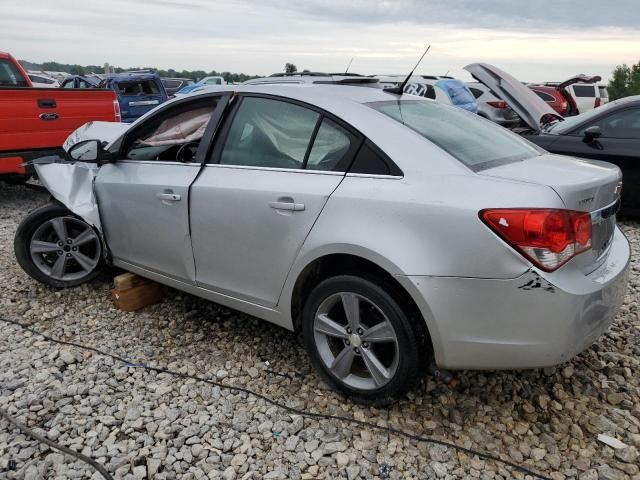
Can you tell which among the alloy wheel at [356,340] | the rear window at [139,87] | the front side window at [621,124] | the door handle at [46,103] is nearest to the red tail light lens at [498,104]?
the front side window at [621,124]

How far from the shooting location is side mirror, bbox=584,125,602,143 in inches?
229

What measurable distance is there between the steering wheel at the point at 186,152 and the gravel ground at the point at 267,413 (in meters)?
1.16

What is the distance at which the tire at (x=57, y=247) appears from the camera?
4082 millimetres

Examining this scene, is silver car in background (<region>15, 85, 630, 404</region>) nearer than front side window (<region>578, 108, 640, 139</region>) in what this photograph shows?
Yes


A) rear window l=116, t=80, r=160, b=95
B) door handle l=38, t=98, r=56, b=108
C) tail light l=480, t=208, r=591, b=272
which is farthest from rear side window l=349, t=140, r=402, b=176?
rear window l=116, t=80, r=160, b=95

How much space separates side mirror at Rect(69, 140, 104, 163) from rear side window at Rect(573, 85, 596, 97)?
19.2 meters

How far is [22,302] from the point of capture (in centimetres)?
407

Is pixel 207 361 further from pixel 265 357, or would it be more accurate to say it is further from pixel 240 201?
pixel 240 201

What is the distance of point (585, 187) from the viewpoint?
2.28 m

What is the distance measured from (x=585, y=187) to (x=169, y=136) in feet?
8.85

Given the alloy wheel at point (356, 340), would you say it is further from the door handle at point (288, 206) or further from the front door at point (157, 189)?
the front door at point (157, 189)

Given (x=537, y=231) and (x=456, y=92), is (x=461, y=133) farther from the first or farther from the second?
(x=456, y=92)

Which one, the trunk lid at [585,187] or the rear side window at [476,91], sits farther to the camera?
the rear side window at [476,91]

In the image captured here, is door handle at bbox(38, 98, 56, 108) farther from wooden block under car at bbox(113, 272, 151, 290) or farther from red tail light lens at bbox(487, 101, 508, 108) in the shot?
red tail light lens at bbox(487, 101, 508, 108)
